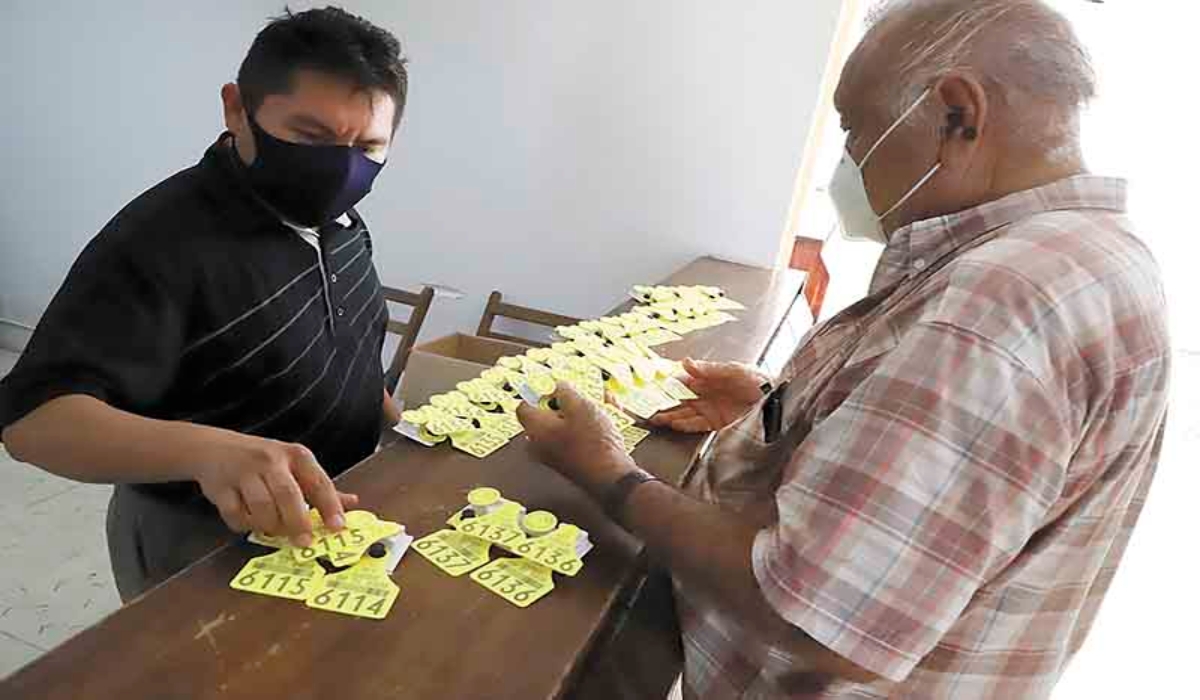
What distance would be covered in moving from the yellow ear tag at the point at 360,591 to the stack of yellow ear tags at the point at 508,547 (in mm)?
68

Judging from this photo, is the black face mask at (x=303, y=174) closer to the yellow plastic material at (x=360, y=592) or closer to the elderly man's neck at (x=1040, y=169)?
the yellow plastic material at (x=360, y=592)

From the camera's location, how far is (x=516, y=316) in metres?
2.93

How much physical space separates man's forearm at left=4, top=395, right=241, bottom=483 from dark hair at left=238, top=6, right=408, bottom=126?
0.50 metres

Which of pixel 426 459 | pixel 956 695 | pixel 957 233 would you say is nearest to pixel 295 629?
pixel 426 459

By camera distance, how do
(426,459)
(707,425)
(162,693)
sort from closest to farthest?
1. (162,693)
2. (426,459)
3. (707,425)

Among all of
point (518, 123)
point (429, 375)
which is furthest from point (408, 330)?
point (518, 123)

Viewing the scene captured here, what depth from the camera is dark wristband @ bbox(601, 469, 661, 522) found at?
912 millimetres

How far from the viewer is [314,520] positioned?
0.90 metres

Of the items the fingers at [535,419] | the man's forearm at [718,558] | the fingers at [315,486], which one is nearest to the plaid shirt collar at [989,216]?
the man's forearm at [718,558]

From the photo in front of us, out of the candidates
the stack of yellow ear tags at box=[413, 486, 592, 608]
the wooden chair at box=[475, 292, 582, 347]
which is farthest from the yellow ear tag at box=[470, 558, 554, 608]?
the wooden chair at box=[475, 292, 582, 347]

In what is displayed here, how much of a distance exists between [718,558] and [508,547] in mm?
289

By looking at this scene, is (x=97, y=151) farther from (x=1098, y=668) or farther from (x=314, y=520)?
(x=1098, y=668)

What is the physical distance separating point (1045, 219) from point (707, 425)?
0.74 meters

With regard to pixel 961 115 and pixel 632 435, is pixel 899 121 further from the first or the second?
pixel 632 435
